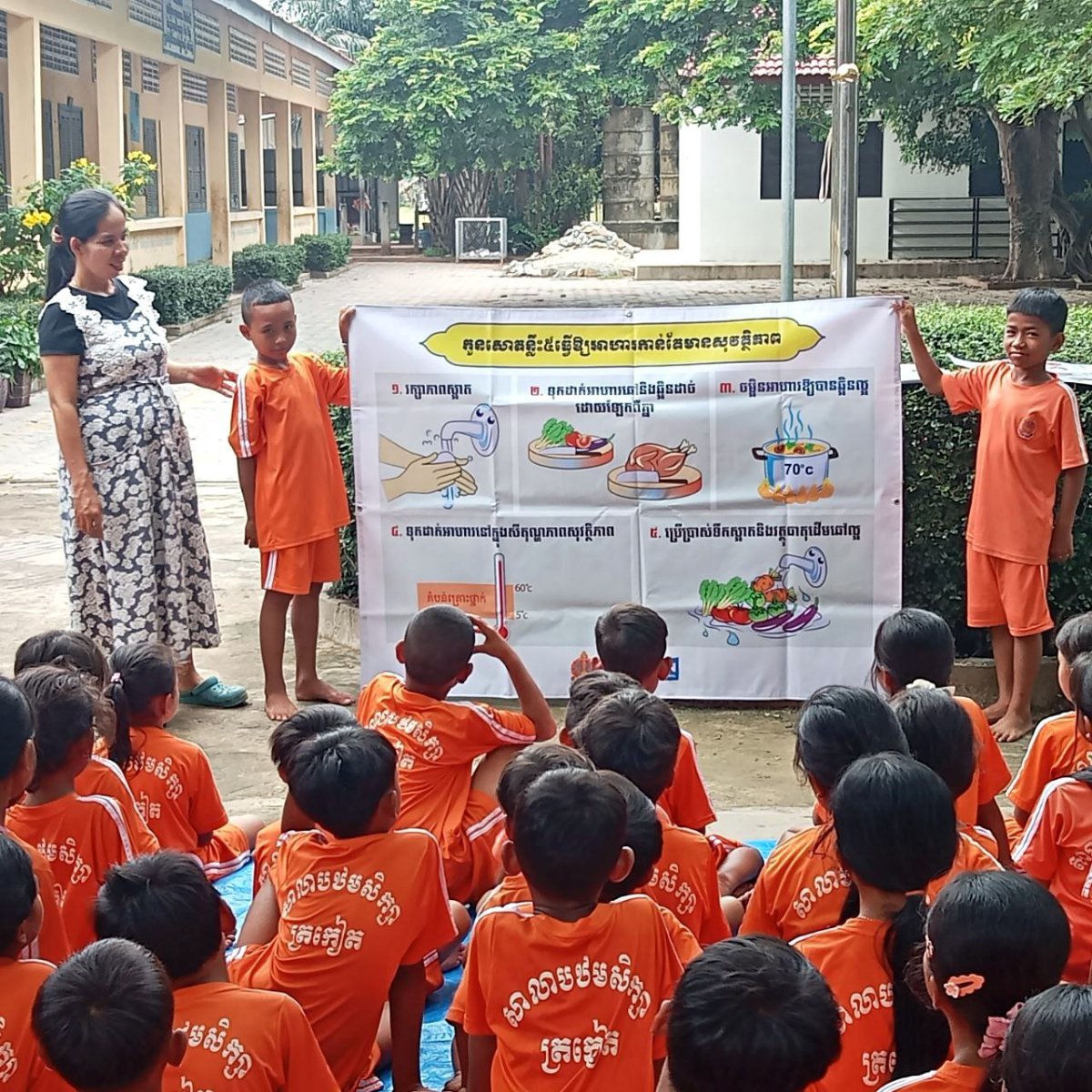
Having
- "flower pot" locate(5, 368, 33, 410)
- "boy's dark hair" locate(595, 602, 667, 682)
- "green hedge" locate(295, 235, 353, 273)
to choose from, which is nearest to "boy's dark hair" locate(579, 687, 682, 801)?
"boy's dark hair" locate(595, 602, 667, 682)

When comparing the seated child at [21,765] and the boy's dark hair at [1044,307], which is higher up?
the boy's dark hair at [1044,307]

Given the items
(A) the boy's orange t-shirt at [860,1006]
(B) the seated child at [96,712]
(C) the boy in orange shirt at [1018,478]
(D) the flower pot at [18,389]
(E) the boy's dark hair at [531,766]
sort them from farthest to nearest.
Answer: (D) the flower pot at [18,389]
(C) the boy in orange shirt at [1018,478]
(B) the seated child at [96,712]
(E) the boy's dark hair at [531,766]
(A) the boy's orange t-shirt at [860,1006]

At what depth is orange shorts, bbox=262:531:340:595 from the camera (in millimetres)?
5438

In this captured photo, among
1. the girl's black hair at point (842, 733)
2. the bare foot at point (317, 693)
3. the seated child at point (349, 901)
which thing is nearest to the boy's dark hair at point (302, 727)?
the seated child at point (349, 901)

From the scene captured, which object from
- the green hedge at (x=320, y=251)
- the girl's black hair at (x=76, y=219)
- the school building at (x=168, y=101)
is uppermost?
the school building at (x=168, y=101)

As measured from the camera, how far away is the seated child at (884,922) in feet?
7.85

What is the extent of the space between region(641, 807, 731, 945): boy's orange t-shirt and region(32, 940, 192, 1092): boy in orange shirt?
114 cm

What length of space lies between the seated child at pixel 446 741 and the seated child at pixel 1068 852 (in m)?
1.30

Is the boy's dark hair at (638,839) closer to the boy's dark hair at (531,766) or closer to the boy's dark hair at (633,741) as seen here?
the boy's dark hair at (531,766)

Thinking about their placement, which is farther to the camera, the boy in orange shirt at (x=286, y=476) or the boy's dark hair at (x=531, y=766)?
the boy in orange shirt at (x=286, y=476)

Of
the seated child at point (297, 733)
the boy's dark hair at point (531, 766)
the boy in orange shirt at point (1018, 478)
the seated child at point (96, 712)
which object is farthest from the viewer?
the boy in orange shirt at point (1018, 478)

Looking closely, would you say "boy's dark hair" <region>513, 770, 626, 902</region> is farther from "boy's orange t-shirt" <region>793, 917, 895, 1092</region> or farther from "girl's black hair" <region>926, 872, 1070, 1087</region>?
"girl's black hair" <region>926, 872, 1070, 1087</region>

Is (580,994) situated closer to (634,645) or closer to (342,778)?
(342,778)

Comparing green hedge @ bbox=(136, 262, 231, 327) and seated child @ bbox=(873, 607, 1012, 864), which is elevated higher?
green hedge @ bbox=(136, 262, 231, 327)
